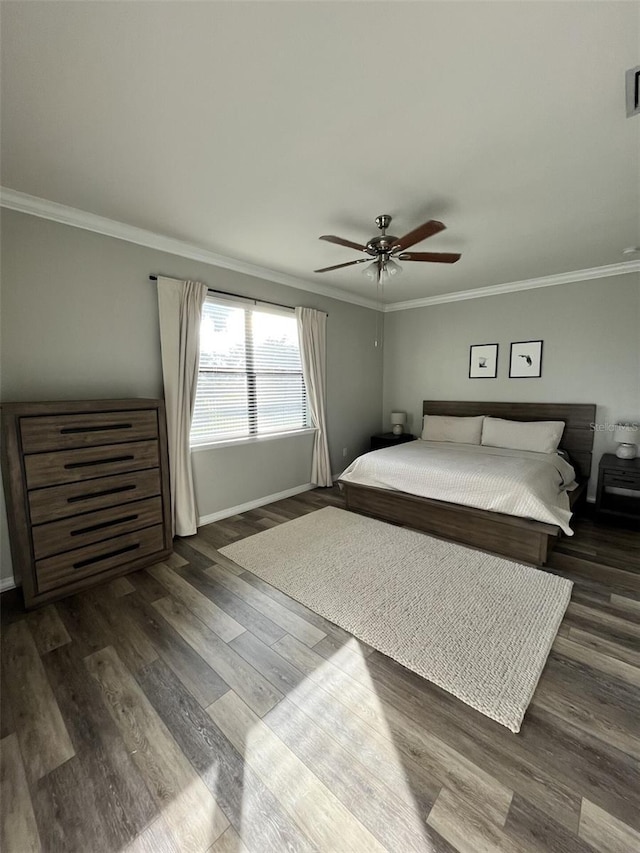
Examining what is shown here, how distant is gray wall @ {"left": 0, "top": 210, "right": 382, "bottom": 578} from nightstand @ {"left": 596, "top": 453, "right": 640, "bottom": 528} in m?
3.36

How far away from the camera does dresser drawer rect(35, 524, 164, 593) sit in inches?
86.3

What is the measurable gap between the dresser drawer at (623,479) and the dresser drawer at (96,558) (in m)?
4.05

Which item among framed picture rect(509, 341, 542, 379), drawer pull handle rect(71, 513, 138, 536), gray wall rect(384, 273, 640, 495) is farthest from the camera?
framed picture rect(509, 341, 542, 379)

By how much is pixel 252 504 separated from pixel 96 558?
1668 millimetres

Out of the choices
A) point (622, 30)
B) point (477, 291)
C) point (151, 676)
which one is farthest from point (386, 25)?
point (477, 291)

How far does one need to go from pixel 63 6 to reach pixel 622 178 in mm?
2771

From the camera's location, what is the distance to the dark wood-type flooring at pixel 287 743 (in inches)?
42.7

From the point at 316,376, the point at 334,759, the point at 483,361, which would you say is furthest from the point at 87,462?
the point at 483,361

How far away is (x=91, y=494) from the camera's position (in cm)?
234

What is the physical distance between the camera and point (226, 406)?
11.6ft

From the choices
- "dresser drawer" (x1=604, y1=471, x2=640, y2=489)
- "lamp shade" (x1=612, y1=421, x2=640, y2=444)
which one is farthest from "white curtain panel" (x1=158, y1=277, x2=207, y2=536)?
"lamp shade" (x1=612, y1=421, x2=640, y2=444)

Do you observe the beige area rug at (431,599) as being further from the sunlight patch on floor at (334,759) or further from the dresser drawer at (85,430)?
the dresser drawer at (85,430)

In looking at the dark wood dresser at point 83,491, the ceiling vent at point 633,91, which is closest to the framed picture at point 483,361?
the ceiling vent at point 633,91

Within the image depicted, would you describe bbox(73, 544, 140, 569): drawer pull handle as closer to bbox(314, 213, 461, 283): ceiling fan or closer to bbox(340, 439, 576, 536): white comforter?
bbox(340, 439, 576, 536): white comforter
